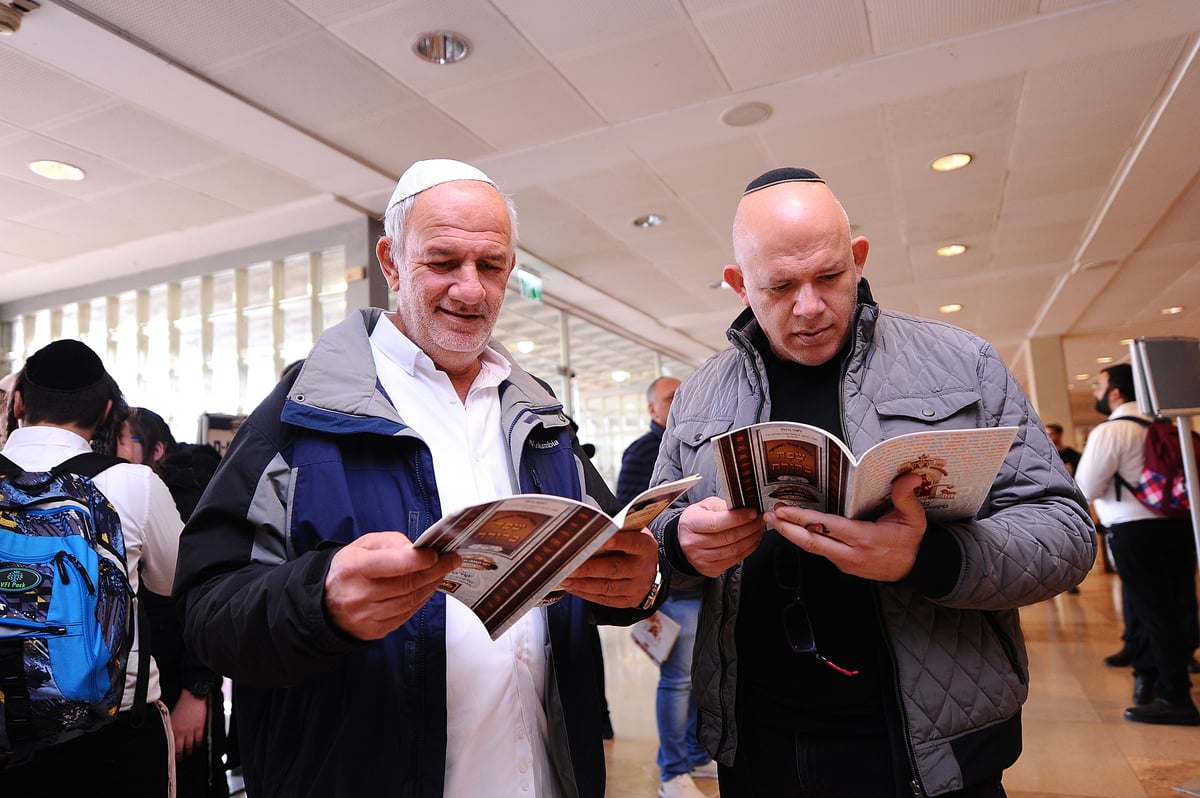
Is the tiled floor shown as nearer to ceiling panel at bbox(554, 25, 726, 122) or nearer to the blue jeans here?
the blue jeans

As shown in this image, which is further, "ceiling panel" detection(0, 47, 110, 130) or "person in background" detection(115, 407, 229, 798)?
"ceiling panel" detection(0, 47, 110, 130)

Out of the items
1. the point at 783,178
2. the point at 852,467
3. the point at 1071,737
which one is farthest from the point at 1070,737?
the point at 852,467

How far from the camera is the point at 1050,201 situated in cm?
605

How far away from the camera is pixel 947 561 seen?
1089mm

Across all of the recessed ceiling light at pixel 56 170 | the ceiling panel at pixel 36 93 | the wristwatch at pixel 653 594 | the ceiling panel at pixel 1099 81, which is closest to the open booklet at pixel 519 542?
the wristwatch at pixel 653 594

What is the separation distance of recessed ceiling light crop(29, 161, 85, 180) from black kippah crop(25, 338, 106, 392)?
3.29m

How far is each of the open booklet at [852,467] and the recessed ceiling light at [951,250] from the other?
6712mm

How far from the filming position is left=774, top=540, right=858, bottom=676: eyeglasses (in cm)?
127

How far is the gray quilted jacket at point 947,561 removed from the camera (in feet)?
3.70

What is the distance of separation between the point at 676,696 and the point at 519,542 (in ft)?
9.43

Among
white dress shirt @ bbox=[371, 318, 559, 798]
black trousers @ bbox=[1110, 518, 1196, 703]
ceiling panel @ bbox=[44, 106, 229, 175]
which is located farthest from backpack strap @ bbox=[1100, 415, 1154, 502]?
ceiling panel @ bbox=[44, 106, 229, 175]

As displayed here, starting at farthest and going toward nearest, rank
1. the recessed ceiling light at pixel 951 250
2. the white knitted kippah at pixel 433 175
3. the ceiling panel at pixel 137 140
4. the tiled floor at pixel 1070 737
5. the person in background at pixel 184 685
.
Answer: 1. the recessed ceiling light at pixel 951 250
2. the ceiling panel at pixel 137 140
3. the tiled floor at pixel 1070 737
4. the person in background at pixel 184 685
5. the white knitted kippah at pixel 433 175

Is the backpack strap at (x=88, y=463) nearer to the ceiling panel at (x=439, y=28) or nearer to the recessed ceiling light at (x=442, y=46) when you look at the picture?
the ceiling panel at (x=439, y=28)

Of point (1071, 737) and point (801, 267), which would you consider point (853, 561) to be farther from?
point (1071, 737)
